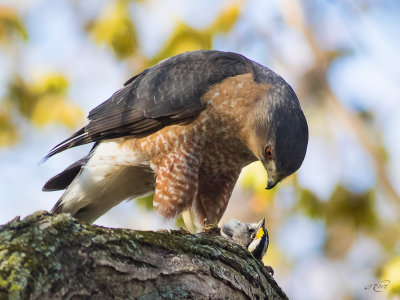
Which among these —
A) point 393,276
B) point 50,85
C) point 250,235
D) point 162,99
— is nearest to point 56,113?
point 50,85

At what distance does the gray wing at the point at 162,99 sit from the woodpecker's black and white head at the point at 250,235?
1234 mm

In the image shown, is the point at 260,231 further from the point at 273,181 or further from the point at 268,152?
the point at 268,152

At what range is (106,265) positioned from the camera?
3.30 meters

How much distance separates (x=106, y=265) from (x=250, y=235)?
2.80 m

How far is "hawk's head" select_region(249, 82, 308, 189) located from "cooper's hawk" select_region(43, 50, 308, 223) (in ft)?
0.03

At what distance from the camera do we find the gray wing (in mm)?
6074

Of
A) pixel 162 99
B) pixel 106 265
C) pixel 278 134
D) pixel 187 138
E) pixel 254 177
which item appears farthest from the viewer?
pixel 254 177

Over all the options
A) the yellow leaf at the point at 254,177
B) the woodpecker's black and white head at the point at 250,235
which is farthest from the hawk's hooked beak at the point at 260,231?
the yellow leaf at the point at 254,177

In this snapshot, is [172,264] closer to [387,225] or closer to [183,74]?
[183,74]

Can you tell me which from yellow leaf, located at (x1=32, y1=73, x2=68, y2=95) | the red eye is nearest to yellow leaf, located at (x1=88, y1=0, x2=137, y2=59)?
yellow leaf, located at (x1=32, y1=73, x2=68, y2=95)

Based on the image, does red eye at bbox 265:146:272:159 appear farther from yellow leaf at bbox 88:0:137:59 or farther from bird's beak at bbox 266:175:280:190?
yellow leaf at bbox 88:0:137:59

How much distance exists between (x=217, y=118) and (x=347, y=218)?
357 cm

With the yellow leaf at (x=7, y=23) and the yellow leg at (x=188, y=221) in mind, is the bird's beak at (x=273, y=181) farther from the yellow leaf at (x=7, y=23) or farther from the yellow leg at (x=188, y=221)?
the yellow leaf at (x=7, y=23)

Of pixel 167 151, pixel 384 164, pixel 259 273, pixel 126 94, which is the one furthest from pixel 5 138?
pixel 259 273
